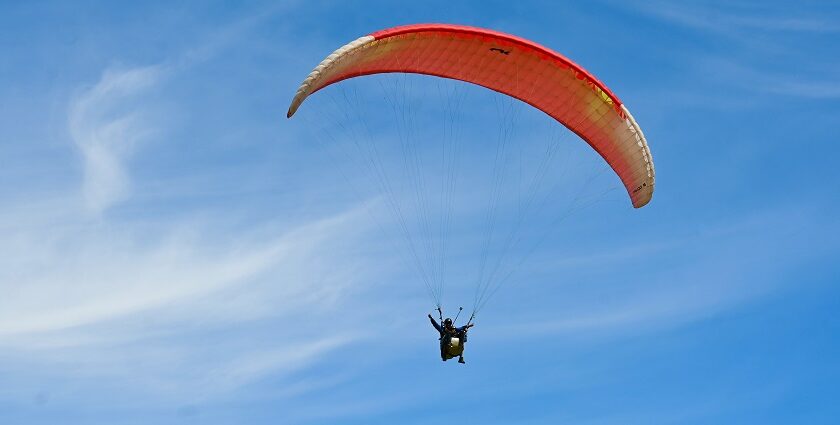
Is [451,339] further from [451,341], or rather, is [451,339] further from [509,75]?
[509,75]

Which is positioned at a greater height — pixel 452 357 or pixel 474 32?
pixel 474 32

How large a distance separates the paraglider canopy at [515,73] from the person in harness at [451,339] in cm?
717

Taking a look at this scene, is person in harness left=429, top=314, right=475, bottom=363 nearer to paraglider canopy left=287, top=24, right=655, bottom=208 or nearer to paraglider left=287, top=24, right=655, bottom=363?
paraglider left=287, top=24, right=655, bottom=363

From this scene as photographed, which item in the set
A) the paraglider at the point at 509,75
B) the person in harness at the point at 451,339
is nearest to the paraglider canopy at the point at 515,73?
the paraglider at the point at 509,75

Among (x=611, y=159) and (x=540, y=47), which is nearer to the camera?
(x=540, y=47)

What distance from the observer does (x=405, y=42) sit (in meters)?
37.2

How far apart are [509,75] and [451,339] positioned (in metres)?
7.99

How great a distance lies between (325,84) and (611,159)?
1020 cm

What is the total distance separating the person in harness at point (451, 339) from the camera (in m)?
38.7

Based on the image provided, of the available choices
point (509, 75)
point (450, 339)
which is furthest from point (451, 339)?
point (509, 75)

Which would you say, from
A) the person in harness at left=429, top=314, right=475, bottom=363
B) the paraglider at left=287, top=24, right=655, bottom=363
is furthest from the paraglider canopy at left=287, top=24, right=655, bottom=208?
the person in harness at left=429, top=314, right=475, bottom=363

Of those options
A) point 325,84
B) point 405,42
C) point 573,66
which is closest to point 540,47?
point 573,66

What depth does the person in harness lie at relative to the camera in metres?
38.7

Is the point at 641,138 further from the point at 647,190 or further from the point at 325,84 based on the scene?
the point at 325,84
